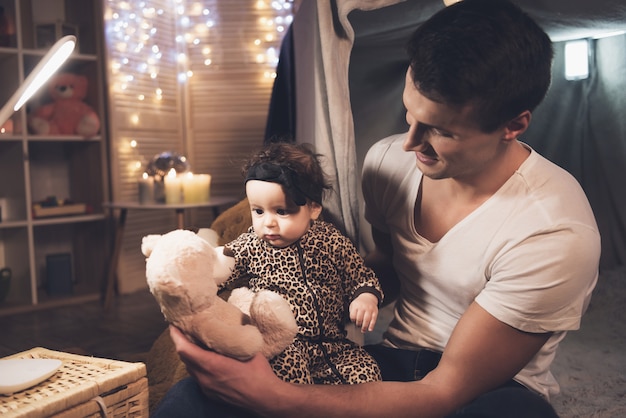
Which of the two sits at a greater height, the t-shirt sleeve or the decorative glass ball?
the decorative glass ball

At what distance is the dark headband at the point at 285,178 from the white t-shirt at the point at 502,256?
0.27 m

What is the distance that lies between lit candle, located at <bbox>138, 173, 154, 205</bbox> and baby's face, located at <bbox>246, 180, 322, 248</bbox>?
2.22 meters

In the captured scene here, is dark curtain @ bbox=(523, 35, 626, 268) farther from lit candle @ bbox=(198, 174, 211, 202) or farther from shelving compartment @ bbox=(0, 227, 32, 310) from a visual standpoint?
shelving compartment @ bbox=(0, 227, 32, 310)

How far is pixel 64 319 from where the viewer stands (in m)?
3.06

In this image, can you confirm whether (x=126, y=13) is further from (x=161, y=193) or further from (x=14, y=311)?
(x=14, y=311)

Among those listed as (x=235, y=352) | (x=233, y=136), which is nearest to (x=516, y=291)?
(x=235, y=352)

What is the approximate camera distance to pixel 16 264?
132 inches

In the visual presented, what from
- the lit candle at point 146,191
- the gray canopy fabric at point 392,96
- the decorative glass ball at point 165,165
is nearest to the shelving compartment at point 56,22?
the decorative glass ball at point 165,165

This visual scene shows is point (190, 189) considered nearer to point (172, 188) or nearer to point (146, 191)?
point (172, 188)

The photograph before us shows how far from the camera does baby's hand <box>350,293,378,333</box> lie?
107 cm

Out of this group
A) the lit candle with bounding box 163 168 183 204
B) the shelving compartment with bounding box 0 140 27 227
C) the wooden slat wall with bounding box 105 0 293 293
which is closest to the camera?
the lit candle with bounding box 163 168 183 204

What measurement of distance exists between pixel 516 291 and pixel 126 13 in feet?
11.0

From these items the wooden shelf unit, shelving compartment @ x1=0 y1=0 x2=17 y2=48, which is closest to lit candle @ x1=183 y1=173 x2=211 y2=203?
the wooden shelf unit

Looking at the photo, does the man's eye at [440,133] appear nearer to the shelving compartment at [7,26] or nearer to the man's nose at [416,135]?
the man's nose at [416,135]
